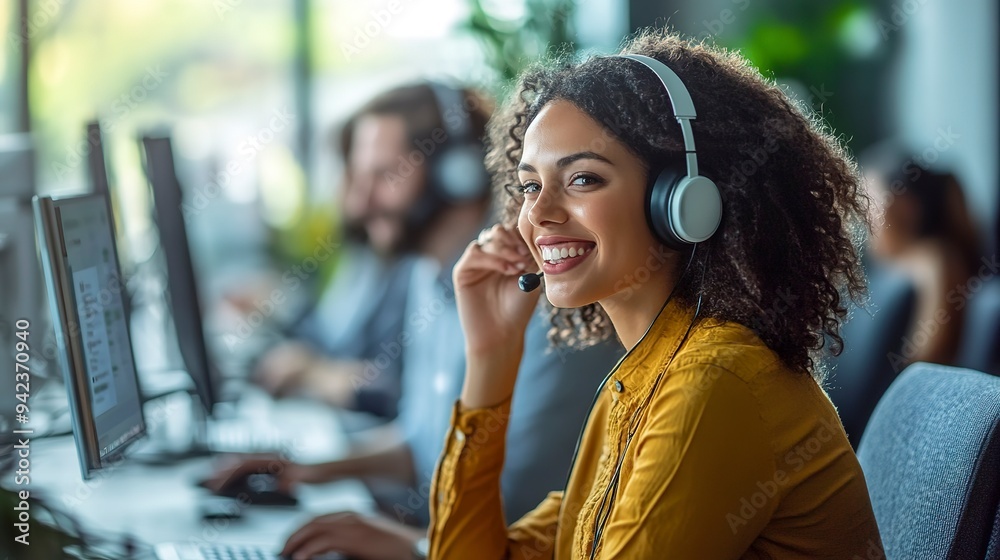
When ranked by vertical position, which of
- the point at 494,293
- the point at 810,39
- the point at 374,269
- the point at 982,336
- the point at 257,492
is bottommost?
the point at 982,336

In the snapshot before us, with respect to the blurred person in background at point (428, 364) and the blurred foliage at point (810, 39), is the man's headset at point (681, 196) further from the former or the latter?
the blurred foliage at point (810, 39)

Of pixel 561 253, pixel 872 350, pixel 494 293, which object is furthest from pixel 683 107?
pixel 872 350

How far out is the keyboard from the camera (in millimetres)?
1126

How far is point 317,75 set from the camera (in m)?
Result: 4.48

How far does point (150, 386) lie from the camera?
6.19ft

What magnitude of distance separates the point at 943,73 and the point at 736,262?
2966mm

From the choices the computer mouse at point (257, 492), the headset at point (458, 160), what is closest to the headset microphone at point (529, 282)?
the computer mouse at point (257, 492)

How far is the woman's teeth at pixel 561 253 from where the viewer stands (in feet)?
3.35

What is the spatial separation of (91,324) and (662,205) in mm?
697

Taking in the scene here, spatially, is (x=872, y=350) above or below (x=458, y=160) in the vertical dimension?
below

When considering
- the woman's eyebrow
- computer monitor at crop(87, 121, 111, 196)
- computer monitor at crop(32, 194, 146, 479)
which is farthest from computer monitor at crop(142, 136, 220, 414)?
the woman's eyebrow

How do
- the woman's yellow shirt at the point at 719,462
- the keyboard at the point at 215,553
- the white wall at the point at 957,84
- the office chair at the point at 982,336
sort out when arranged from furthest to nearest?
the white wall at the point at 957,84 < the office chair at the point at 982,336 < the keyboard at the point at 215,553 < the woman's yellow shirt at the point at 719,462

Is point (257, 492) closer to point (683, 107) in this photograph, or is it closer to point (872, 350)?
point (683, 107)

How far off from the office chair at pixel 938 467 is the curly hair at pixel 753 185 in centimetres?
14
